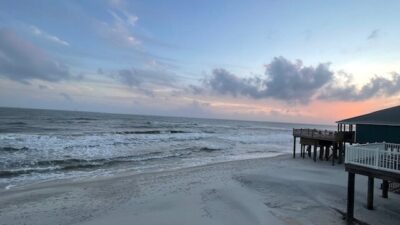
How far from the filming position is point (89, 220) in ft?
38.4

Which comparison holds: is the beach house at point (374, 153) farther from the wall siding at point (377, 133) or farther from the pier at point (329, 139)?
the pier at point (329, 139)

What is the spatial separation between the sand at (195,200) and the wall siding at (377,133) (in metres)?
2.50

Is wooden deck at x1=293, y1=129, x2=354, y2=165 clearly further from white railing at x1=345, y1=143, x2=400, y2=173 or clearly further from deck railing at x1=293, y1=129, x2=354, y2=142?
white railing at x1=345, y1=143, x2=400, y2=173

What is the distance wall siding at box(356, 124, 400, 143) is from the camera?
48.2 ft

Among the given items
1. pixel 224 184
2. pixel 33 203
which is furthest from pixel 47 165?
pixel 224 184

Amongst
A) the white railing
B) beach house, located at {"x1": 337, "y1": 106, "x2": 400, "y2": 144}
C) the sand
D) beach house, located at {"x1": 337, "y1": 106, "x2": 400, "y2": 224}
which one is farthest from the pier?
the white railing

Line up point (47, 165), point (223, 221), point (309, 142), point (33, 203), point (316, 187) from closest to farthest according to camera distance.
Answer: point (223, 221), point (33, 203), point (316, 187), point (47, 165), point (309, 142)

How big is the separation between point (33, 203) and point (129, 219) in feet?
16.2

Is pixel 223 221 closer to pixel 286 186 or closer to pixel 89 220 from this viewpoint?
pixel 89 220

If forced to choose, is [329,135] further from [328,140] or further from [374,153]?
[374,153]

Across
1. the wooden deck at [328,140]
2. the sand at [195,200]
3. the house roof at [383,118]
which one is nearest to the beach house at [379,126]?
the house roof at [383,118]

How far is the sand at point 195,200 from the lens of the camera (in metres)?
11.9

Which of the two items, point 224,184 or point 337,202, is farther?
point 224,184

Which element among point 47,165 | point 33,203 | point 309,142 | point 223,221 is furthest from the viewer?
point 309,142
